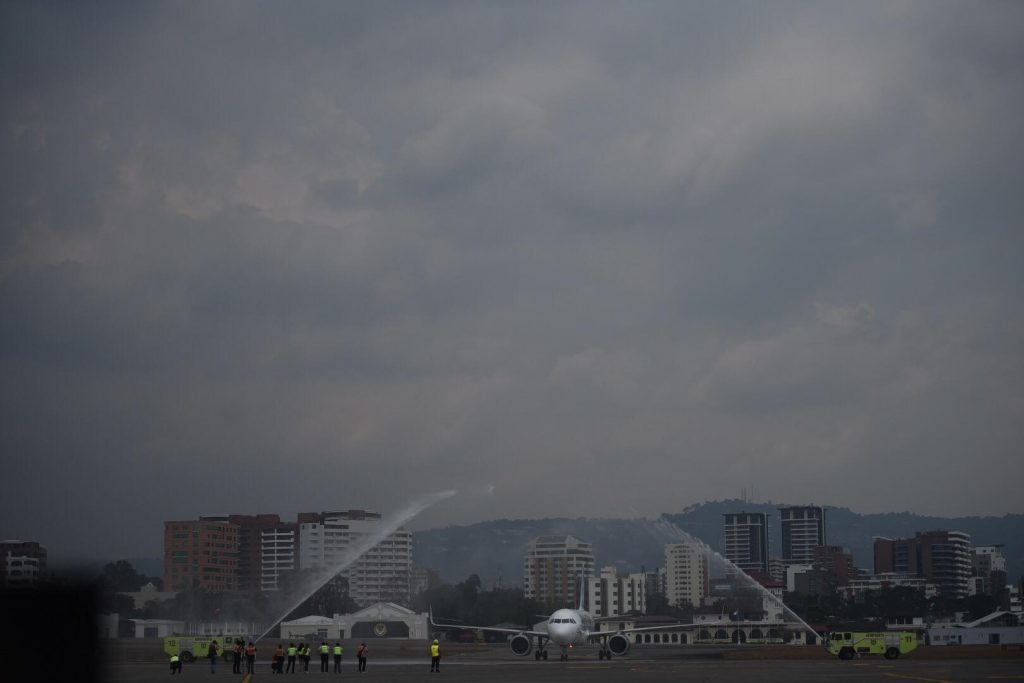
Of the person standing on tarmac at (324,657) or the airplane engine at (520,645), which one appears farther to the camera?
the airplane engine at (520,645)

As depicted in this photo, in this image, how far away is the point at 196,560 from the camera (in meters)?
173

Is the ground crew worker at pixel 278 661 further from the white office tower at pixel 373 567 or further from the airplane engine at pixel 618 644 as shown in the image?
the white office tower at pixel 373 567

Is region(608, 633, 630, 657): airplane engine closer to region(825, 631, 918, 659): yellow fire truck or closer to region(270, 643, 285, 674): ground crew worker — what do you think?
region(825, 631, 918, 659): yellow fire truck

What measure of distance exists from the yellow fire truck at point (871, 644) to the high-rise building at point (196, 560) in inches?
2988

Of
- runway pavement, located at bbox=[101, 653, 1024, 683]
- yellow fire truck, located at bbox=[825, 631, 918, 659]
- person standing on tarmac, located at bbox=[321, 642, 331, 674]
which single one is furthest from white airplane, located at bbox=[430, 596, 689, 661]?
person standing on tarmac, located at bbox=[321, 642, 331, 674]

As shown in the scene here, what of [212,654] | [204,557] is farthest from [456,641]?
[212,654]

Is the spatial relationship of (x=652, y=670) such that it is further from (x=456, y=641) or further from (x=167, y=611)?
(x=456, y=641)

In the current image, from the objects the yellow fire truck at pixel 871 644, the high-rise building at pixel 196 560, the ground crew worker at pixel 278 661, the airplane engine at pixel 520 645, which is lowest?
the airplane engine at pixel 520 645

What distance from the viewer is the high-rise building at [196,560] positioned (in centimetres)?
15162

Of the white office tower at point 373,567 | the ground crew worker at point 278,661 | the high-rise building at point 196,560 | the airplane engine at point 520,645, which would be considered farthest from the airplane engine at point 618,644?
the high-rise building at point 196,560

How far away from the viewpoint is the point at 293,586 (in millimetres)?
138125

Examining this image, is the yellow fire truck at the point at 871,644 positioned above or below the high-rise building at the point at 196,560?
below

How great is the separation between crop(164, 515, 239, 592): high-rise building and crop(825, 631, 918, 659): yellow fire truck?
7590cm

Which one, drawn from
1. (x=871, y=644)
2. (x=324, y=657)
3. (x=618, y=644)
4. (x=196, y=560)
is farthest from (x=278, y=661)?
(x=196, y=560)
